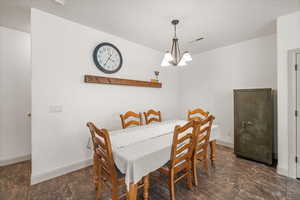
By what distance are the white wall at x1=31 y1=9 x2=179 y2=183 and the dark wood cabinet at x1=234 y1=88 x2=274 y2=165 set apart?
234cm

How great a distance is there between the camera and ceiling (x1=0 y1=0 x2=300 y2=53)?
1.89 metres

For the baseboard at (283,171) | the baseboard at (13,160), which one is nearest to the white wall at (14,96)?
the baseboard at (13,160)

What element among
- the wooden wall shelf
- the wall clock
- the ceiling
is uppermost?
the ceiling

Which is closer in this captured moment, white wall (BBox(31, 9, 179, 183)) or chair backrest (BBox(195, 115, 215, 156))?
chair backrest (BBox(195, 115, 215, 156))

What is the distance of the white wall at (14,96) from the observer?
2.49 m

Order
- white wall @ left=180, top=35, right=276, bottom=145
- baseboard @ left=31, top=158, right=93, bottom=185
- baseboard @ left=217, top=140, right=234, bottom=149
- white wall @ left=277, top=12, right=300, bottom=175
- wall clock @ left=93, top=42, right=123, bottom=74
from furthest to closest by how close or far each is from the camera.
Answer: baseboard @ left=217, top=140, right=234, bottom=149
white wall @ left=180, top=35, right=276, bottom=145
wall clock @ left=93, top=42, right=123, bottom=74
white wall @ left=277, top=12, right=300, bottom=175
baseboard @ left=31, top=158, right=93, bottom=185

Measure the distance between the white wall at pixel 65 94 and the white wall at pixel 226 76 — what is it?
6.67ft

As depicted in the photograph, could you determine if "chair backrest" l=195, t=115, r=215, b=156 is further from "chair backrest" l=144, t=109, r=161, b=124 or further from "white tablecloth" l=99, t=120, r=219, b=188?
"chair backrest" l=144, t=109, r=161, b=124

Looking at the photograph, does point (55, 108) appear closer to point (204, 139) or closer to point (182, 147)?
point (182, 147)

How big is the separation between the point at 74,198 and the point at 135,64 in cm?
267

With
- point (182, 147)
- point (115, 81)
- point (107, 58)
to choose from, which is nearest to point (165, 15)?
point (107, 58)

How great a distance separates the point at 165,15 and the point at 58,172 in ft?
9.86

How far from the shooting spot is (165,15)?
2.16 m

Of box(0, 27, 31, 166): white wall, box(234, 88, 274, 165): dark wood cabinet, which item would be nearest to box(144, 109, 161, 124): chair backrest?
box(234, 88, 274, 165): dark wood cabinet
